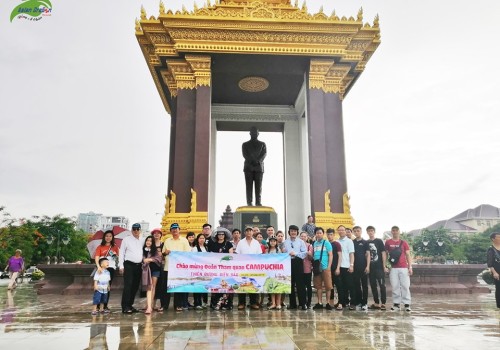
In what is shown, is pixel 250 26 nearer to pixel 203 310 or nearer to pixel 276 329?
pixel 203 310

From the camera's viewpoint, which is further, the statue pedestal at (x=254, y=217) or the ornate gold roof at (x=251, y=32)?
the statue pedestal at (x=254, y=217)

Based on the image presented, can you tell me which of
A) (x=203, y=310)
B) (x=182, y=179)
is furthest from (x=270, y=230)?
(x=182, y=179)

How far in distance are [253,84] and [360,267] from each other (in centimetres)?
1142

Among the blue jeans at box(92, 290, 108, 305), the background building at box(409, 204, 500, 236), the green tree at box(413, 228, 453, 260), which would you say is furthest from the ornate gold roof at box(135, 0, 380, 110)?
the background building at box(409, 204, 500, 236)

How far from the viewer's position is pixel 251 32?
14648mm

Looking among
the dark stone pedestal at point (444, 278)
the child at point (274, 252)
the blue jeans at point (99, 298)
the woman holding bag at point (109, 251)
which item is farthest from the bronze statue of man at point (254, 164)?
the blue jeans at point (99, 298)

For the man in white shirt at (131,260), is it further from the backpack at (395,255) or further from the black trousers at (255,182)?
the black trousers at (255,182)

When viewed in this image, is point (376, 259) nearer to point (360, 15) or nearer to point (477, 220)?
point (360, 15)

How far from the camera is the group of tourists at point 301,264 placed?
7.52 metres

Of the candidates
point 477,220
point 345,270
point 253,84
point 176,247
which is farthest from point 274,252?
point 477,220

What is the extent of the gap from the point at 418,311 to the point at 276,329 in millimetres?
3454

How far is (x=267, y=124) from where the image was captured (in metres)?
19.9

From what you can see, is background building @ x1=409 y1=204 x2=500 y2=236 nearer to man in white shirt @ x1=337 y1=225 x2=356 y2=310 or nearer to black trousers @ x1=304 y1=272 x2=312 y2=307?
man in white shirt @ x1=337 y1=225 x2=356 y2=310

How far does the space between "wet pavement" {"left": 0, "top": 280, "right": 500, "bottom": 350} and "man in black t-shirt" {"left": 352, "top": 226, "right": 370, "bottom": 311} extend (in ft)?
2.57
